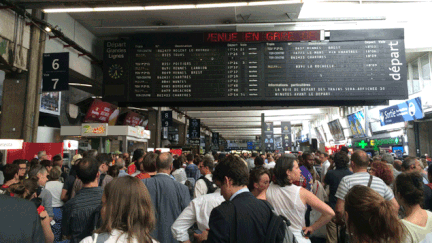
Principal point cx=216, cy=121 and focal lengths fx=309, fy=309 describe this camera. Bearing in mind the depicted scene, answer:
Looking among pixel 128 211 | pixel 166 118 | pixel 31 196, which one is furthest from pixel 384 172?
pixel 166 118

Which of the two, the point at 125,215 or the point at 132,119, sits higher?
the point at 132,119

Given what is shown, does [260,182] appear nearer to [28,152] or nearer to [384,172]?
[384,172]

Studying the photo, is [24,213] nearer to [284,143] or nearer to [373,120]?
[373,120]

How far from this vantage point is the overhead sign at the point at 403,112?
49.0 ft

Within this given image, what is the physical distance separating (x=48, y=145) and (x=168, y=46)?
419 centimetres

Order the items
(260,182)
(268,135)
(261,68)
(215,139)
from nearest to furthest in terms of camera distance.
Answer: (260,182), (261,68), (268,135), (215,139)

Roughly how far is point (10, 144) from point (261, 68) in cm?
629

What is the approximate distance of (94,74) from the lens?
416 inches

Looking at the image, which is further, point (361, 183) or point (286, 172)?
point (361, 183)

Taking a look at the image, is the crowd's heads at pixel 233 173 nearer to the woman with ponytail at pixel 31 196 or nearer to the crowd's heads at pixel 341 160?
the woman with ponytail at pixel 31 196

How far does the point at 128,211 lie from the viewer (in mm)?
1738

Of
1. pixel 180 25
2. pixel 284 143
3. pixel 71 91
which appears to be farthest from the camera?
pixel 284 143

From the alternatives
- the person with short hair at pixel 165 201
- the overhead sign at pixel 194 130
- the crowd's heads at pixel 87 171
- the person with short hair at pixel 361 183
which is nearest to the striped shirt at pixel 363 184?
the person with short hair at pixel 361 183

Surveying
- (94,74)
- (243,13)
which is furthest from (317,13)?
(94,74)
